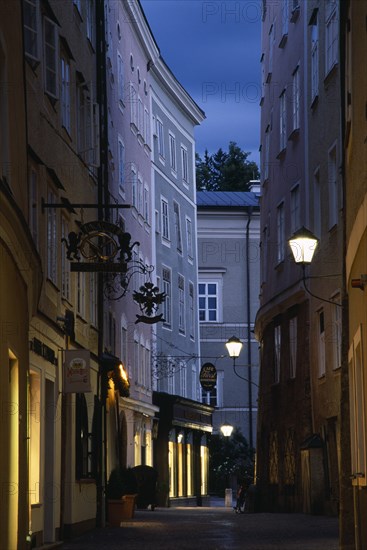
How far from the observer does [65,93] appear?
25953 millimetres

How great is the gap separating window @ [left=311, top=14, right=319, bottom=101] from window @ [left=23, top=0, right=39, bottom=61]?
11898mm

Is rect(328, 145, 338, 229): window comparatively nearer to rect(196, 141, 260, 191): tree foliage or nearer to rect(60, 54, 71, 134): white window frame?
rect(60, 54, 71, 134): white window frame

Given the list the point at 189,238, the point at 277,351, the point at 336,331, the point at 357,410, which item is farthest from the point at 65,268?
the point at 189,238

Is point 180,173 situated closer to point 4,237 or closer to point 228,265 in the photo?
point 228,265

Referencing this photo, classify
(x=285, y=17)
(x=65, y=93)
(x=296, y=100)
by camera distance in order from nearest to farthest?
(x=65, y=93), (x=296, y=100), (x=285, y=17)

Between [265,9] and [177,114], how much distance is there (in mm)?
13664

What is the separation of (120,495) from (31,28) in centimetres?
1272

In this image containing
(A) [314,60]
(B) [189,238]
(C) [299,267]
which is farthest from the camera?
(B) [189,238]

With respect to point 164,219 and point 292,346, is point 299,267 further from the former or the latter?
point 164,219

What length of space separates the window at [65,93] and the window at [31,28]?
131 inches

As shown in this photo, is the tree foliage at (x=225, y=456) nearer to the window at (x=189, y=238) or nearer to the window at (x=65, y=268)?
the window at (x=189, y=238)

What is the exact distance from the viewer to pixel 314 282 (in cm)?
3309

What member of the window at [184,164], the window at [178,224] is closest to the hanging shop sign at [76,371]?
the window at [178,224]

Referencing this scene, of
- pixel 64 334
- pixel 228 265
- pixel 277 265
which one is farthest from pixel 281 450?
pixel 228 265
